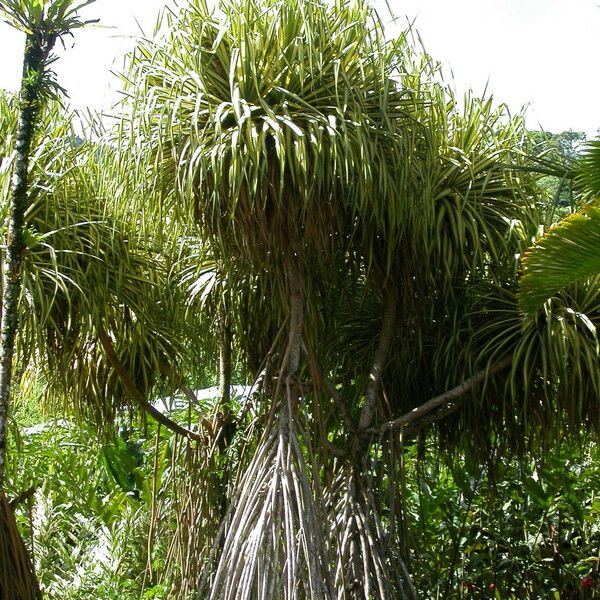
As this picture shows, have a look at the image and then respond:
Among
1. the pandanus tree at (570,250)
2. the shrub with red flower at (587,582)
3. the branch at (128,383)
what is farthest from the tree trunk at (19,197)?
the shrub with red flower at (587,582)

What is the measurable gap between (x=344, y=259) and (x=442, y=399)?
678mm

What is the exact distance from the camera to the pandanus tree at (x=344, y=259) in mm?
Result: 3145

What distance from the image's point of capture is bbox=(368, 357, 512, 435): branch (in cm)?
355

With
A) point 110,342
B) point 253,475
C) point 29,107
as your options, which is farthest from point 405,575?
point 29,107

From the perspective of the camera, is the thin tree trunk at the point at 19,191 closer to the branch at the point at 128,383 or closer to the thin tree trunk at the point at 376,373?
the branch at the point at 128,383

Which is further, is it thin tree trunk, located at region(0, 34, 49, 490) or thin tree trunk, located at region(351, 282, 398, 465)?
thin tree trunk, located at region(351, 282, 398, 465)

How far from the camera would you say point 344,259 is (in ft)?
12.3

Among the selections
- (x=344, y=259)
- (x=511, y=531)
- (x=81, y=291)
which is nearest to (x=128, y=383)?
(x=81, y=291)

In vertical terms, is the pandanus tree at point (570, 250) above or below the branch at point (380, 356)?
above

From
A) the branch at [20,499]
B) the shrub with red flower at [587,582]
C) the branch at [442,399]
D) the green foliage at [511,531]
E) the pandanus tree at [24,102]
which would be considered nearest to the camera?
the pandanus tree at [24,102]

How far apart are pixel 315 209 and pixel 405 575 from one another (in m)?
1.37

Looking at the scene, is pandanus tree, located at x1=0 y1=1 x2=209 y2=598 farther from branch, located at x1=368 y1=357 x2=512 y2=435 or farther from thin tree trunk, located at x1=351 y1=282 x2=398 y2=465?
branch, located at x1=368 y1=357 x2=512 y2=435

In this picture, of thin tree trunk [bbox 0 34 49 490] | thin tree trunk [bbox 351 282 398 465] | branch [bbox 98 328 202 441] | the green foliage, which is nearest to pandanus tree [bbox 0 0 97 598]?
thin tree trunk [bbox 0 34 49 490]

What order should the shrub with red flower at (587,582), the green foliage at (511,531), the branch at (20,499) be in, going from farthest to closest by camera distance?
the green foliage at (511,531) → the shrub with red flower at (587,582) → the branch at (20,499)
